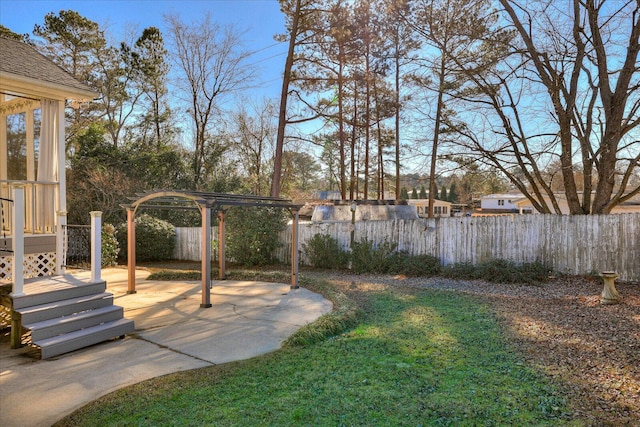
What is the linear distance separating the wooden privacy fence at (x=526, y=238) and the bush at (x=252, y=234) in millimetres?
1685

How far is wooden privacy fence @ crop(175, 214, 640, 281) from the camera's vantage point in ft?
26.0

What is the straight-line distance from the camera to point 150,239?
12.5m

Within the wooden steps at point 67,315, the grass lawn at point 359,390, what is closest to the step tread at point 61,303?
the wooden steps at point 67,315

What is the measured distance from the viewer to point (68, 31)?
16391 millimetres

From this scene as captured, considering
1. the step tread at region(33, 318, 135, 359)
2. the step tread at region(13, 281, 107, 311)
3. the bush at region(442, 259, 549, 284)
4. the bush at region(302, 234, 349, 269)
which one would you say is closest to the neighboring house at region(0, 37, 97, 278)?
the step tread at region(13, 281, 107, 311)

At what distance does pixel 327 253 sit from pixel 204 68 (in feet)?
40.2

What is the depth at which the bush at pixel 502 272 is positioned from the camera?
805 centimetres

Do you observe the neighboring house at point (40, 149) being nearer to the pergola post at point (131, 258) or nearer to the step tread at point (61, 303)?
the step tread at point (61, 303)

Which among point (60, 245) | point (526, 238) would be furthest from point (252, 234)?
point (526, 238)

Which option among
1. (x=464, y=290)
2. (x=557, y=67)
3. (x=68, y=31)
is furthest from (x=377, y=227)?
(x=68, y=31)

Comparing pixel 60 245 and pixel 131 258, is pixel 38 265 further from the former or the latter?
pixel 131 258

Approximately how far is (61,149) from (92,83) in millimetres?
14038

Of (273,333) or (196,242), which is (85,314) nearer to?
(273,333)

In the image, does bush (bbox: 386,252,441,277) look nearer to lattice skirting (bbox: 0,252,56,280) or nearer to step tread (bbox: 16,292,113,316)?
step tread (bbox: 16,292,113,316)
